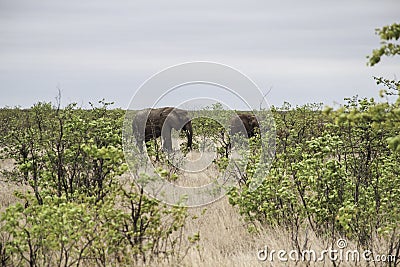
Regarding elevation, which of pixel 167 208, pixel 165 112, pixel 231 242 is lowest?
pixel 231 242

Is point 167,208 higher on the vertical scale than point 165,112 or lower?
lower

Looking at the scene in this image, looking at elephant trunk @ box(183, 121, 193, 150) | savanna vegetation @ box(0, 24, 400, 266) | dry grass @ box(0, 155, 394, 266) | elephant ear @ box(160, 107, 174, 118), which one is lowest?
dry grass @ box(0, 155, 394, 266)

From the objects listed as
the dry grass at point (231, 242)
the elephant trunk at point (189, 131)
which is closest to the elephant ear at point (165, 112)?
the elephant trunk at point (189, 131)

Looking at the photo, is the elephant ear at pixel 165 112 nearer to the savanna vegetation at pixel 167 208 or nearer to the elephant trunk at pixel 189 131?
the elephant trunk at pixel 189 131

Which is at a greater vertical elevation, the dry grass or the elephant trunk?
the elephant trunk

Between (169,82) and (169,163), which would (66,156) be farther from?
(169,163)

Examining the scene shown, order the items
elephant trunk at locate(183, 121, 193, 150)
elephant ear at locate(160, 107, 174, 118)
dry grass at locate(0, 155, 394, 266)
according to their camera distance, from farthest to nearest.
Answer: elephant ear at locate(160, 107, 174, 118) < elephant trunk at locate(183, 121, 193, 150) < dry grass at locate(0, 155, 394, 266)

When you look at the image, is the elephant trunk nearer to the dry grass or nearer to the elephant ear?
the elephant ear

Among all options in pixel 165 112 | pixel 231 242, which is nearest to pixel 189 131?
pixel 165 112

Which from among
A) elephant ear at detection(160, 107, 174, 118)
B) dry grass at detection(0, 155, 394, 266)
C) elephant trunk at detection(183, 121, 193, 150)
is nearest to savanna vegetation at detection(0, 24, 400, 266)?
dry grass at detection(0, 155, 394, 266)

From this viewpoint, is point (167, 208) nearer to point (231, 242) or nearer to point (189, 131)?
point (231, 242)

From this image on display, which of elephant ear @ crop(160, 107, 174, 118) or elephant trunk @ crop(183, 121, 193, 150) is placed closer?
elephant trunk @ crop(183, 121, 193, 150)

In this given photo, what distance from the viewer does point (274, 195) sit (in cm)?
642

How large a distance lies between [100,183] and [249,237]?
226cm
